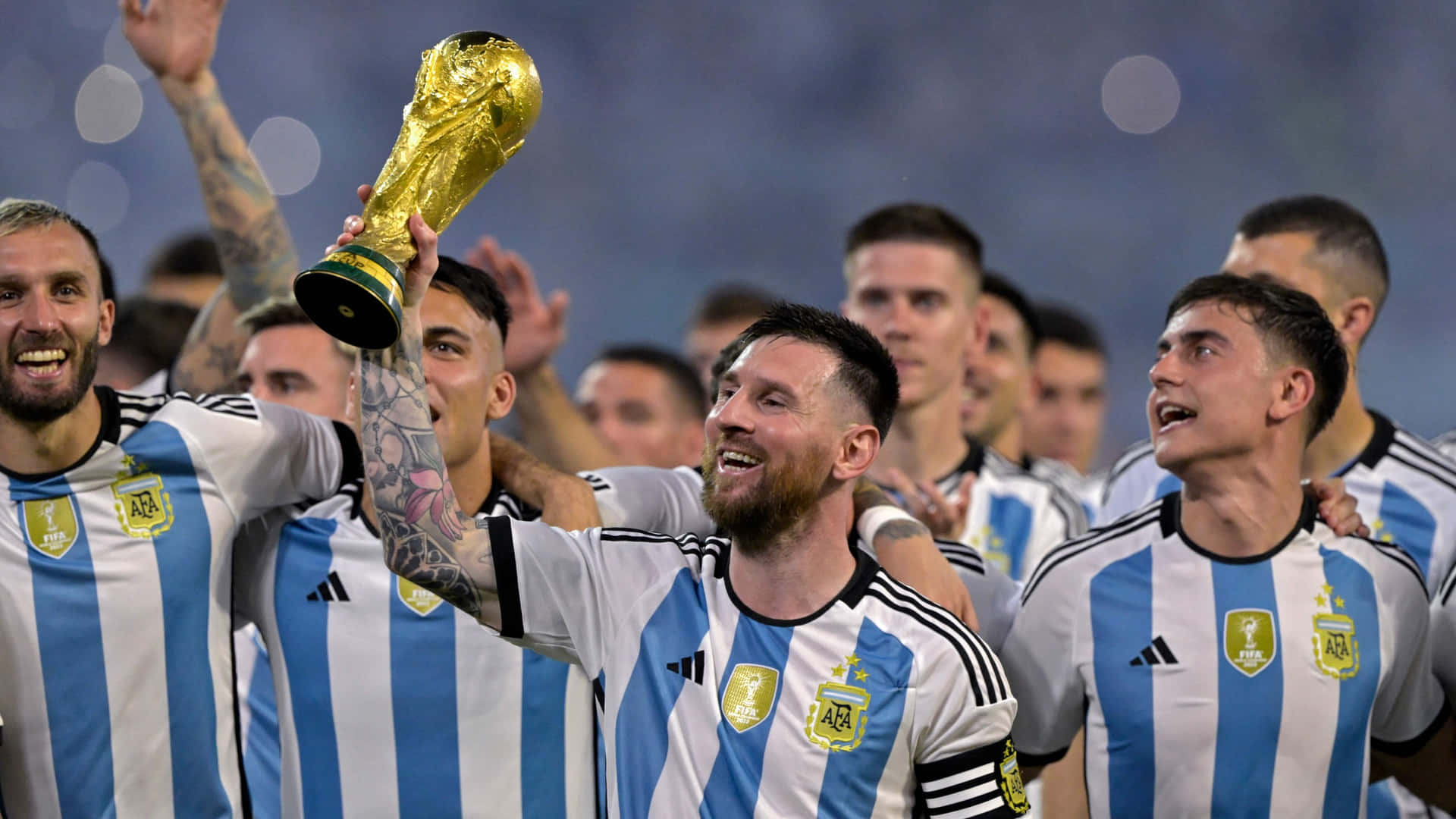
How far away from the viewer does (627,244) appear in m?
11.3

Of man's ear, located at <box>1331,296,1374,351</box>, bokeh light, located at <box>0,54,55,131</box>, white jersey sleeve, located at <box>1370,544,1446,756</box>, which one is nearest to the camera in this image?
white jersey sleeve, located at <box>1370,544,1446,756</box>

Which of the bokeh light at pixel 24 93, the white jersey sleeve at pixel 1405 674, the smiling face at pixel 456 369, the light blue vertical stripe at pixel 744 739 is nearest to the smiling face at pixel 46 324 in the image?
the smiling face at pixel 456 369

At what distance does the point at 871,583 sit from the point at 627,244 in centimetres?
901

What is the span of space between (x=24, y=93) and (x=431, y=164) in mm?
9472

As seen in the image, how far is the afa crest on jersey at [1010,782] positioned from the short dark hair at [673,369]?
3645 millimetres

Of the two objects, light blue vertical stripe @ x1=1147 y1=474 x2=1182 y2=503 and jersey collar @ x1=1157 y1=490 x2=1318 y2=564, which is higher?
light blue vertical stripe @ x1=1147 y1=474 x2=1182 y2=503

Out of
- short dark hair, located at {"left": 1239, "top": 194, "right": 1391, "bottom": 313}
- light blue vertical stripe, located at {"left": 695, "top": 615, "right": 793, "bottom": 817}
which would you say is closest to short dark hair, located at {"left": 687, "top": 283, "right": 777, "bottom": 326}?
short dark hair, located at {"left": 1239, "top": 194, "right": 1391, "bottom": 313}

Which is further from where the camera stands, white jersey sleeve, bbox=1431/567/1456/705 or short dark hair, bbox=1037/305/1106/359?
short dark hair, bbox=1037/305/1106/359

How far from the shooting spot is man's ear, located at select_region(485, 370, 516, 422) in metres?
2.94

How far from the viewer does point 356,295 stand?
2.03m

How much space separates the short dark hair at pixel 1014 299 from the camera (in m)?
5.64

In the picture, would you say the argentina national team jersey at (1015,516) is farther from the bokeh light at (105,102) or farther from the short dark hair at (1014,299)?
the bokeh light at (105,102)

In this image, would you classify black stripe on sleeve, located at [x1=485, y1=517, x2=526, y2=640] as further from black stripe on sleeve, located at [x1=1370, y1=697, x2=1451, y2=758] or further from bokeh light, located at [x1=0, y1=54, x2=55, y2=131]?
bokeh light, located at [x1=0, y1=54, x2=55, y2=131]

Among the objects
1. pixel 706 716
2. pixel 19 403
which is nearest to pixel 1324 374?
pixel 706 716
